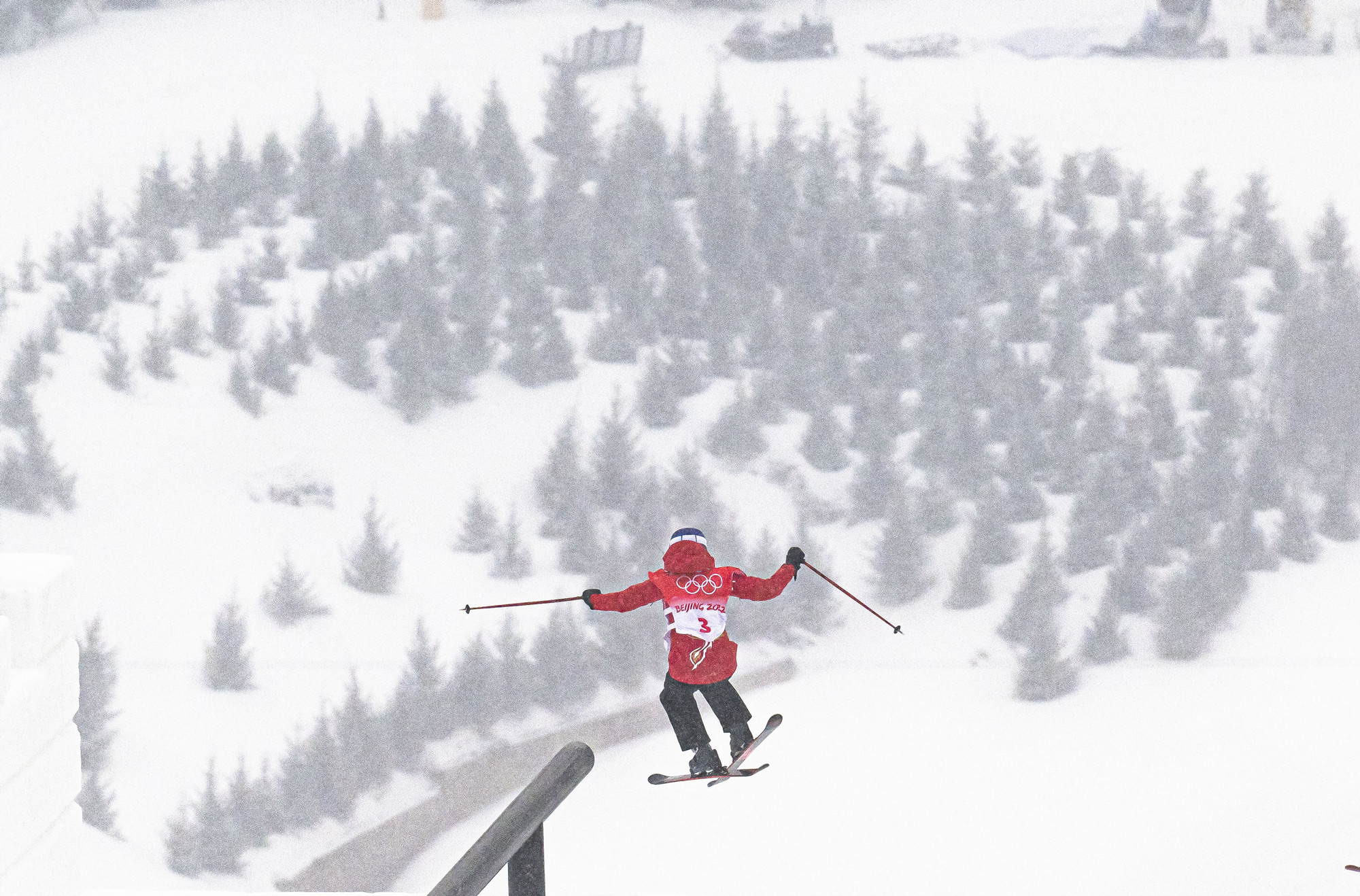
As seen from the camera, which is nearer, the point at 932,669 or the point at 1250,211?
the point at 932,669

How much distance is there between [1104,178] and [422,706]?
405cm

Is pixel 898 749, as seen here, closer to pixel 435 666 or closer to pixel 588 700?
pixel 588 700

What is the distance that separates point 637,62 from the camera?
646cm

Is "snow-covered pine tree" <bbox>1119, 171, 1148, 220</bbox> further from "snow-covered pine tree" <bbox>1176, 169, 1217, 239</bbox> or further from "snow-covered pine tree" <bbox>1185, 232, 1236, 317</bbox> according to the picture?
"snow-covered pine tree" <bbox>1185, 232, 1236, 317</bbox>

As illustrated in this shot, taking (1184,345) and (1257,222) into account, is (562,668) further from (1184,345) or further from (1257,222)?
(1257,222)

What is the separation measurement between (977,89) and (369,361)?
3.27 metres

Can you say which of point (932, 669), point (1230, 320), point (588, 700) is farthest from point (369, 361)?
point (1230, 320)

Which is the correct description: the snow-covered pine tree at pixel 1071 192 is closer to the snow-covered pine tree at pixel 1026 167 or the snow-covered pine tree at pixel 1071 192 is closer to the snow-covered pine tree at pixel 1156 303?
the snow-covered pine tree at pixel 1026 167

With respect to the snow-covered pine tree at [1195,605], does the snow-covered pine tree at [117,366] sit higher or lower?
higher

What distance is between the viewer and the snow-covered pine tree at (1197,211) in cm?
616

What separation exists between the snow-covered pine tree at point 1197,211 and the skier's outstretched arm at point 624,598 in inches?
170

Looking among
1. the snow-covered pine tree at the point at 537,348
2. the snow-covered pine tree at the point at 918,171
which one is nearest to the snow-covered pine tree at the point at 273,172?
the snow-covered pine tree at the point at 537,348

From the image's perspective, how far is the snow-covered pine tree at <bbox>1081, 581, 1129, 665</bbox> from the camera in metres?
5.40

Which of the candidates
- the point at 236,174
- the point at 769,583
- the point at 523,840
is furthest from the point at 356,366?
the point at 523,840
